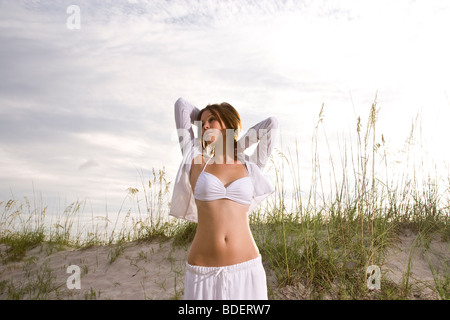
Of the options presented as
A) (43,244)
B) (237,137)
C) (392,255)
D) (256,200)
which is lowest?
(43,244)

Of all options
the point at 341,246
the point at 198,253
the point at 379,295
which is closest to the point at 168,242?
the point at 341,246

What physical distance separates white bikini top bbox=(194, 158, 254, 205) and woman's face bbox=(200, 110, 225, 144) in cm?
30

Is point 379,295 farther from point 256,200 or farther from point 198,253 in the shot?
point 198,253

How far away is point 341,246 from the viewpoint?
12.5 feet

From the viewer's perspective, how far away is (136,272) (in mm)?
4469

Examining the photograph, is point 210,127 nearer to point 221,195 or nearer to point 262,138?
point 262,138

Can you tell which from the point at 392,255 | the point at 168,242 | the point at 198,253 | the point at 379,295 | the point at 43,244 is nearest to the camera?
the point at 198,253

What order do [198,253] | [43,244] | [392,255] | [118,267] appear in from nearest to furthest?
[198,253] → [392,255] → [118,267] → [43,244]

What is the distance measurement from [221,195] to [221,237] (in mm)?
234

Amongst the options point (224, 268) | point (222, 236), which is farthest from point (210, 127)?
point (224, 268)

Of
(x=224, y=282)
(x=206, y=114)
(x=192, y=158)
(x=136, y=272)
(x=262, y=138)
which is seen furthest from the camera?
(x=136, y=272)

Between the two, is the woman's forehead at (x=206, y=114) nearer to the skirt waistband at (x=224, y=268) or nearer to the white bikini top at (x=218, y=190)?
the white bikini top at (x=218, y=190)
